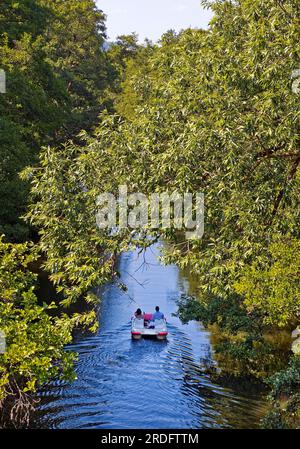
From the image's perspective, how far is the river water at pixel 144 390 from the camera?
61.9 feet

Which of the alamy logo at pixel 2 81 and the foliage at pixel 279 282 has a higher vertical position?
the alamy logo at pixel 2 81

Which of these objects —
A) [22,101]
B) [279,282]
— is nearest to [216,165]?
[279,282]

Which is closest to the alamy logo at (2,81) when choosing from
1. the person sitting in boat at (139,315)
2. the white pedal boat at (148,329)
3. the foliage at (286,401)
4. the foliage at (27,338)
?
the person sitting in boat at (139,315)

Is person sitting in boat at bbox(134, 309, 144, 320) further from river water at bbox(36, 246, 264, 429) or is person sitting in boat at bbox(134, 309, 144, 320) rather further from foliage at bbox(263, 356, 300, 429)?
foliage at bbox(263, 356, 300, 429)

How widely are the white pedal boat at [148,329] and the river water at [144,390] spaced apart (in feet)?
1.15

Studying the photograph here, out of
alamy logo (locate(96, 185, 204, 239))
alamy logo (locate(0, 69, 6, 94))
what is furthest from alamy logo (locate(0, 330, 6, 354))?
alamy logo (locate(0, 69, 6, 94))

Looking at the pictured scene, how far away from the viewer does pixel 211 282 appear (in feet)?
41.8

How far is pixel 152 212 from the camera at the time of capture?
13.0 m

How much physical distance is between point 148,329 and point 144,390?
620 cm

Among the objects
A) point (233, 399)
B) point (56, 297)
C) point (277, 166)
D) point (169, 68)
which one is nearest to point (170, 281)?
point (56, 297)

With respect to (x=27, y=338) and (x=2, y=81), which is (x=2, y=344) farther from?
(x=2, y=81)

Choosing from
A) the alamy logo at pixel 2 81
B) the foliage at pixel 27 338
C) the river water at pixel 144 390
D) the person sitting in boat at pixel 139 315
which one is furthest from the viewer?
the alamy logo at pixel 2 81

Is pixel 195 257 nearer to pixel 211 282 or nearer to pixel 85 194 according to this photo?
pixel 211 282

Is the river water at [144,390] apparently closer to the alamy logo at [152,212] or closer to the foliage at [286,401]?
the alamy logo at [152,212]
